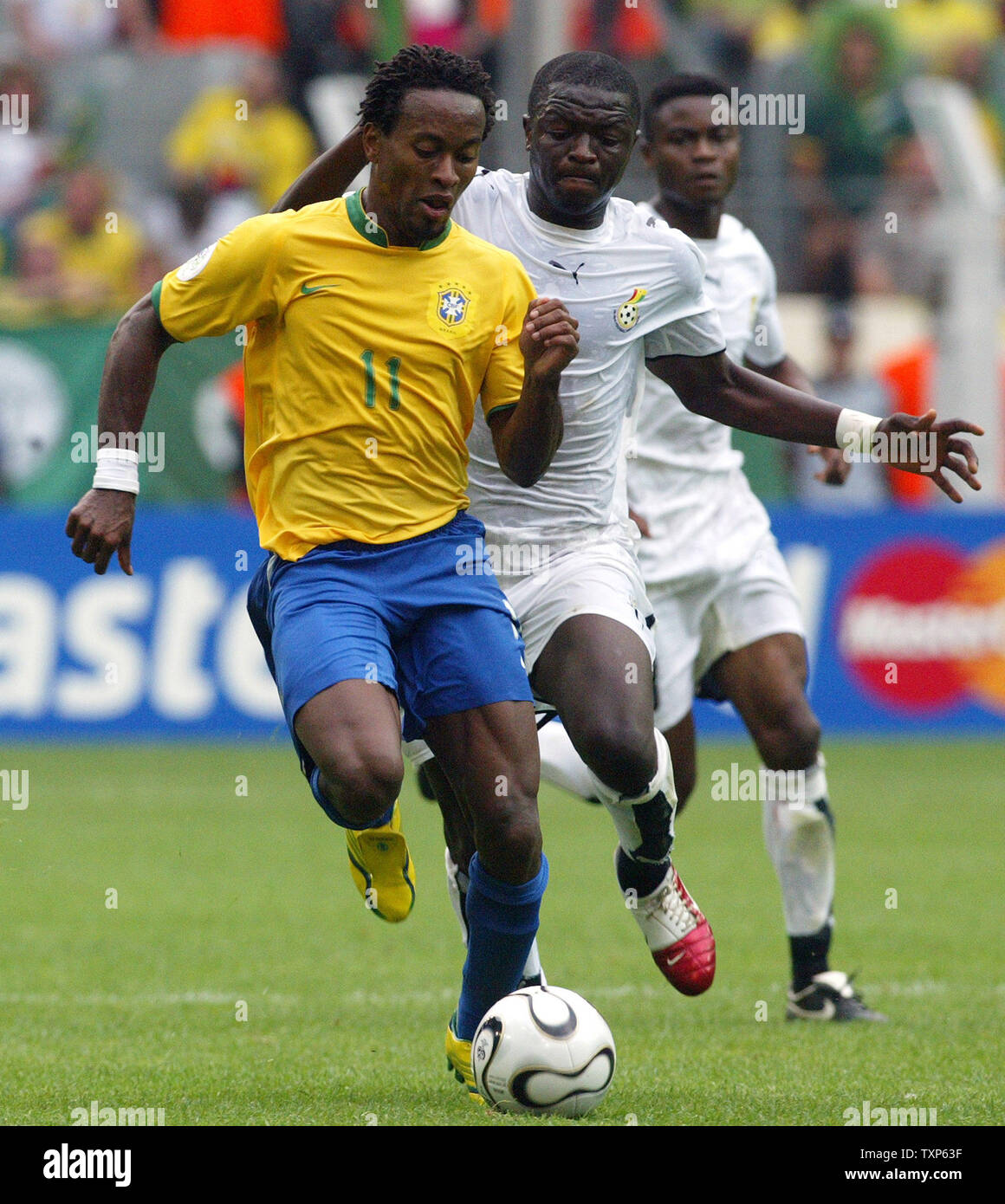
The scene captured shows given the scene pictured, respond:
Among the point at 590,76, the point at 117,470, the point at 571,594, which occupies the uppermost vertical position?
the point at 590,76

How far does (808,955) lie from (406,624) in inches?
91.3

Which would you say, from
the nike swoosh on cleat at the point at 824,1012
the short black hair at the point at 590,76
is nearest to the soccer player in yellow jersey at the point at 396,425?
the short black hair at the point at 590,76

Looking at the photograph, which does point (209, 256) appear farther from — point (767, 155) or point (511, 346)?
point (767, 155)

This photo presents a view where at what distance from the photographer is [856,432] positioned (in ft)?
17.3

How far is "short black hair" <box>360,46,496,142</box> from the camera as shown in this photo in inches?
192

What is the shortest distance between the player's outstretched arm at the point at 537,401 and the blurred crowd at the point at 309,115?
32.3 ft

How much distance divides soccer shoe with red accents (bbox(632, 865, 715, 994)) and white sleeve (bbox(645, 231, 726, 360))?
1.47m

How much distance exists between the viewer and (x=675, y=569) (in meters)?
7.00

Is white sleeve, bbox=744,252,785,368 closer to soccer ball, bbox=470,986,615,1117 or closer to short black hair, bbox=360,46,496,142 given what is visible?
short black hair, bbox=360,46,496,142

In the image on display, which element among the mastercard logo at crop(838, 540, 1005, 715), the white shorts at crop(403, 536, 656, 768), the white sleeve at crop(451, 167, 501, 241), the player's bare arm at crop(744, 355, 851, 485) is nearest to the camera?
the white shorts at crop(403, 536, 656, 768)

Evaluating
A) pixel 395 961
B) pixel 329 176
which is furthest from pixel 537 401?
pixel 395 961
